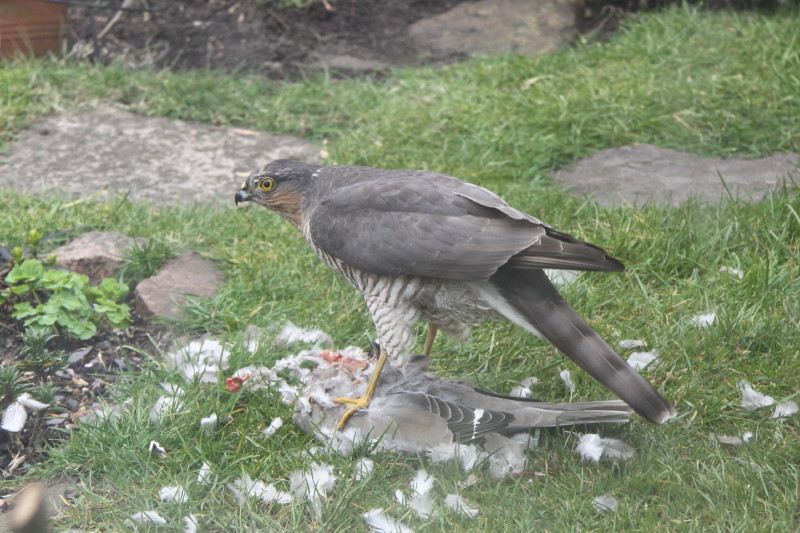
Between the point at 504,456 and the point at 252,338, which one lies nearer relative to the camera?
the point at 504,456

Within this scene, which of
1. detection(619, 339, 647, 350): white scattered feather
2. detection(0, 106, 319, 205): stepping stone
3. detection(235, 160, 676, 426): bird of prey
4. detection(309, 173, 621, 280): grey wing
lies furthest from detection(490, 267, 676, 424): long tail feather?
detection(0, 106, 319, 205): stepping stone

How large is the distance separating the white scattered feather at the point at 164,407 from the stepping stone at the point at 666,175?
2.54 meters

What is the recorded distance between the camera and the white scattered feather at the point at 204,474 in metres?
2.96

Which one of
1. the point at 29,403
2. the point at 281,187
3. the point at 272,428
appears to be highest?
the point at 281,187

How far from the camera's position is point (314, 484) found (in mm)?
2842

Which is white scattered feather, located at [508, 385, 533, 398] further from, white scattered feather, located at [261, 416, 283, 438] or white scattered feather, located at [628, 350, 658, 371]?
white scattered feather, located at [261, 416, 283, 438]

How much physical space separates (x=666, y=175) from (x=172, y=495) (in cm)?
343

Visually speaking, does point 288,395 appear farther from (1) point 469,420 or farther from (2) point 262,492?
(1) point 469,420

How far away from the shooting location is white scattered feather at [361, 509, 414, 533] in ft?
8.81

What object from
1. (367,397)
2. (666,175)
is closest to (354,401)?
(367,397)

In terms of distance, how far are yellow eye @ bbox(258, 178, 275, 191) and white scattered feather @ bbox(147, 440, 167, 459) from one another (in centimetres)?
111

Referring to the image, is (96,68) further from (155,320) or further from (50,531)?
(50,531)

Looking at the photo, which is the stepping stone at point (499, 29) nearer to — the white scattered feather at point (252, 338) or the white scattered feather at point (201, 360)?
A: the white scattered feather at point (252, 338)

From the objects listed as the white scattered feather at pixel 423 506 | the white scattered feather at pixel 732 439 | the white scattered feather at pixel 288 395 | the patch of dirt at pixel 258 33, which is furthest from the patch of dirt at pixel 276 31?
the white scattered feather at pixel 423 506
